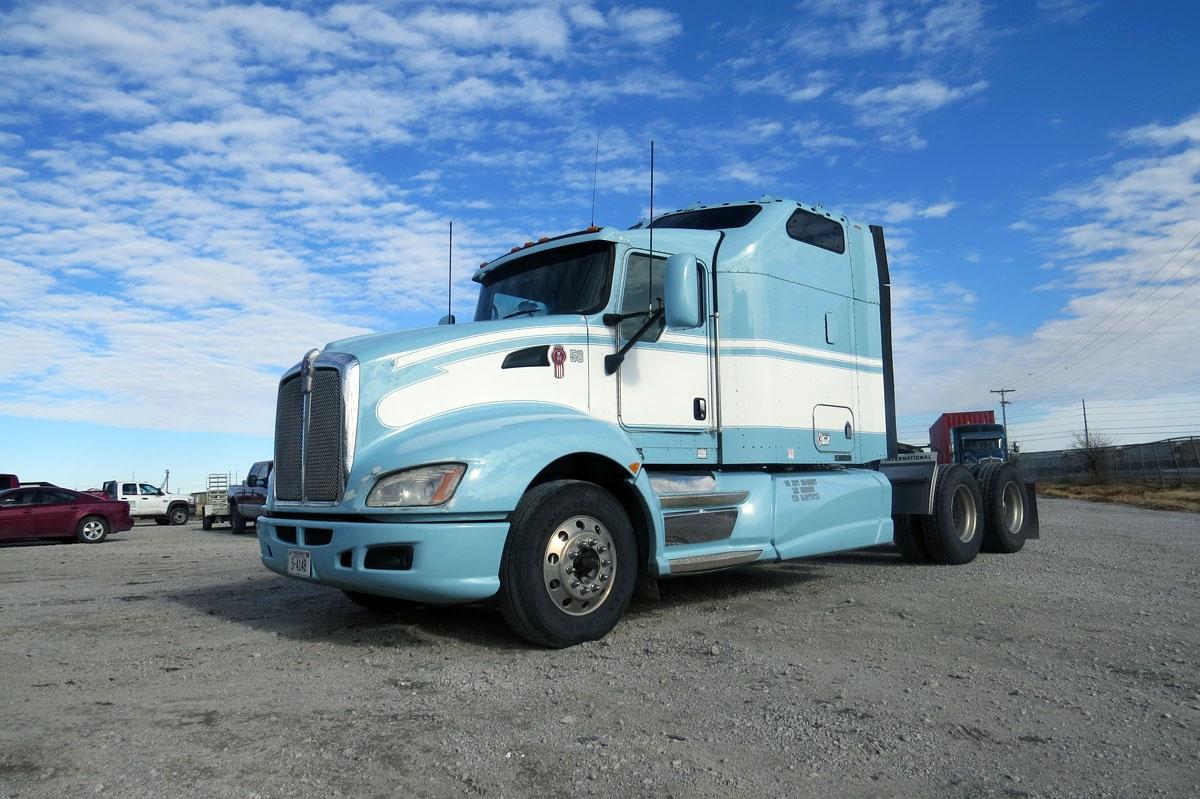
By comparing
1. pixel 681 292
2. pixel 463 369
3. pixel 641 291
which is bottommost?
pixel 463 369

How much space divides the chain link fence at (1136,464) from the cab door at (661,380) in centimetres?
2452

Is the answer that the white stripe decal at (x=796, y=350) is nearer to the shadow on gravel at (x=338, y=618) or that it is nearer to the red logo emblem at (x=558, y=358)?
the red logo emblem at (x=558, y=358)

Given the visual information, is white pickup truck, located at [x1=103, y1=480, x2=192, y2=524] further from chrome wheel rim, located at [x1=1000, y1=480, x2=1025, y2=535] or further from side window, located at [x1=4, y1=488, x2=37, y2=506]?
chrome wheel rim, located at [x1=1000, y1=480, x2=1025, y2=535]

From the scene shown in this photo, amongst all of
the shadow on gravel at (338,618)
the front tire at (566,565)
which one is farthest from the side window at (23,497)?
the front tire at (566,565)

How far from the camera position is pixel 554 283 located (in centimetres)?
671

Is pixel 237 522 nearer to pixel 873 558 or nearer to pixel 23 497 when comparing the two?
pixel 23 497

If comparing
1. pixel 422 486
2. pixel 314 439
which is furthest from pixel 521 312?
pixel 422 486

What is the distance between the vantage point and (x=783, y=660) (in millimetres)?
4941

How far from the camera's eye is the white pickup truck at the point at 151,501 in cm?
3056

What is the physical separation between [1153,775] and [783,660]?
81.0 inches

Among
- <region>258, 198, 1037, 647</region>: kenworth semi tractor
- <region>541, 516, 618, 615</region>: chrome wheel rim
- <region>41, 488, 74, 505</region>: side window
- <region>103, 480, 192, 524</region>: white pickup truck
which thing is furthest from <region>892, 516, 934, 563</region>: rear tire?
<region>103, 480, 192, 524</region>: white pickup truck

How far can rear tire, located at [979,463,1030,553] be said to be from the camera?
34.2 feet

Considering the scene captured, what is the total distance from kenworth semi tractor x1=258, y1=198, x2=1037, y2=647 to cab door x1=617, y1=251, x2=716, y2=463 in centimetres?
2

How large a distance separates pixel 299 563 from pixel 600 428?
215cm
